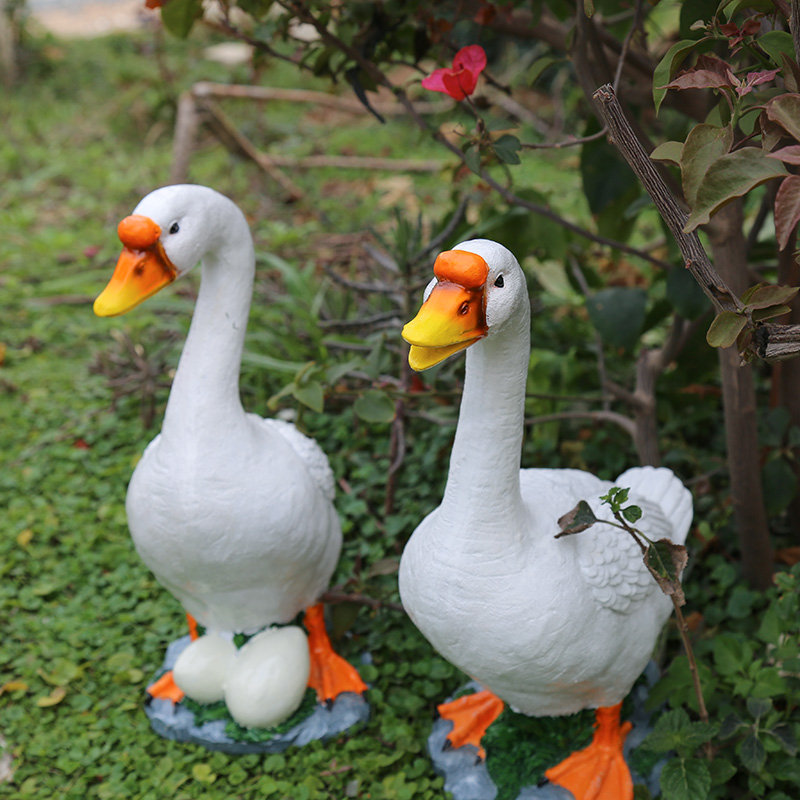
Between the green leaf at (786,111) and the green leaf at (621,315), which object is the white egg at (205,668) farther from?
the green leaf at (786,111)

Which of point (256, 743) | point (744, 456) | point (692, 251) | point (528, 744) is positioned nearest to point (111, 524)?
point (256, 743)

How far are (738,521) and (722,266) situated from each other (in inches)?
23.6

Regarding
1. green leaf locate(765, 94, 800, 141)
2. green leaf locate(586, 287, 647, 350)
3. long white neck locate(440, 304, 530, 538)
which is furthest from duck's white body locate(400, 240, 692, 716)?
green leaf locate(586, 287, 647, 350)

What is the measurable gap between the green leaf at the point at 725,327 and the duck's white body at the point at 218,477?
0.94m

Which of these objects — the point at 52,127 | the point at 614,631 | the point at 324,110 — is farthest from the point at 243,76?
the point at 614,631

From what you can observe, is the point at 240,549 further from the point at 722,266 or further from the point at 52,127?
the point at 52,127

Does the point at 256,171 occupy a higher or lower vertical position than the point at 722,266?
lower

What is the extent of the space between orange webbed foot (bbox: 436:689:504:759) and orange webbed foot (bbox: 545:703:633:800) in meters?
0.17

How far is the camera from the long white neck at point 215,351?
1650mm

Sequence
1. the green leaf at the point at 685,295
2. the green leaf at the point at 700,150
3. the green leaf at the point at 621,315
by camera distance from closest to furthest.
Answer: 1. the green leaf at the point at 700,150
2. the green leaf at the point at 685,295
3. the green leaf at the point at 621,315

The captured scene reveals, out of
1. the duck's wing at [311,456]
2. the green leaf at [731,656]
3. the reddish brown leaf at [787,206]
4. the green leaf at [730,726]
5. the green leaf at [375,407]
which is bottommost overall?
the green leaf at [730,726]

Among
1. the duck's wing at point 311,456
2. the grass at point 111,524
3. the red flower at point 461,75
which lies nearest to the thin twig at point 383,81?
the red flower at point 461,75

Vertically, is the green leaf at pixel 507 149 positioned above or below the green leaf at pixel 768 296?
above

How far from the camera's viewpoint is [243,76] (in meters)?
5.87
